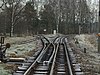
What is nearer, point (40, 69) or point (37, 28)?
point (40, 69)

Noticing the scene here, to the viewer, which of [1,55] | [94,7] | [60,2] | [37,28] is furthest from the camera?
[94,7]

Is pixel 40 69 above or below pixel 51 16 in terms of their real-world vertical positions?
below

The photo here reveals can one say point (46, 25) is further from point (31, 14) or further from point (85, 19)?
point (85, 19)

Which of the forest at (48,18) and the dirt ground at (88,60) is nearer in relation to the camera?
the dirt ground at (88,60)

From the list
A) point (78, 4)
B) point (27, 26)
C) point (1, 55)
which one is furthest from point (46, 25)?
point (1, 55)

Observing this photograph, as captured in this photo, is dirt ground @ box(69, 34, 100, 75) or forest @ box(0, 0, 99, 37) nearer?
dirt ground @ box(69, 34, 100, 75)

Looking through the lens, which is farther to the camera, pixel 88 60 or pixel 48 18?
pixel 48 18

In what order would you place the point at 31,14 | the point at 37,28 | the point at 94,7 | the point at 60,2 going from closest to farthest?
the point at 31,14, the point at 37,28, the point at 60,2, the point at 94,7

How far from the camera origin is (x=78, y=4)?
82625mm

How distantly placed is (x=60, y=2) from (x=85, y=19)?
43.8 feet

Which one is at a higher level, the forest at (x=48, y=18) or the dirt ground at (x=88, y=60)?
the forest at (x=48, y=18)

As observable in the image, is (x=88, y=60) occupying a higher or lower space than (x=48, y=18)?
lower

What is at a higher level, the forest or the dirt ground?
the forest

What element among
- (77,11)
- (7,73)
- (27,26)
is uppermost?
(77,11)
